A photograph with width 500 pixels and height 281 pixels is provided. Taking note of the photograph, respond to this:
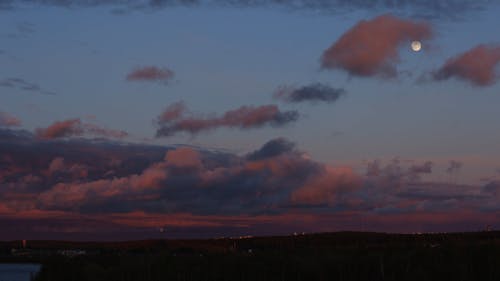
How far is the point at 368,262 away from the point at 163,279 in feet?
34.9

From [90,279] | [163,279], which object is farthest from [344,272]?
[90,279]

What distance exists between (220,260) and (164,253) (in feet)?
10.7

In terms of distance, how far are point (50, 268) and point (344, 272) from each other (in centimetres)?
1593

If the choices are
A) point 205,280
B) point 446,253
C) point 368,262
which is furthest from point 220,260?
point 446,253

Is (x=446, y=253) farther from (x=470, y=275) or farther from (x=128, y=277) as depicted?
(x=128, y=277)

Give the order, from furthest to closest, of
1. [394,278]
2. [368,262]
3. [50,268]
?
[50,268], [368,262], [394,278]

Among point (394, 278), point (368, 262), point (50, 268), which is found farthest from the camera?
point (50, 268)

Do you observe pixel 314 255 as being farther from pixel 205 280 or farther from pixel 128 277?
pixel 128 277

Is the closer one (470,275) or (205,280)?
(470,275)

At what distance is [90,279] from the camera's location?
A: 4406 centimetres

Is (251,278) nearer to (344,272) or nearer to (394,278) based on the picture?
(344,272)

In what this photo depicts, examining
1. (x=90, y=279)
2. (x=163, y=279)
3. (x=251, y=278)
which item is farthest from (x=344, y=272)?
(x=90, y=279)

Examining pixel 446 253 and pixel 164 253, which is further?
pixel 164 253

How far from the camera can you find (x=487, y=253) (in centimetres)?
4191
